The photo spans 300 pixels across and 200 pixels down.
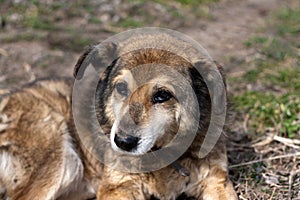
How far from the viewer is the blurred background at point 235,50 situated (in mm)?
5004

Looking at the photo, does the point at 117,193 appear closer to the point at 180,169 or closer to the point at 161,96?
the point at 180,169

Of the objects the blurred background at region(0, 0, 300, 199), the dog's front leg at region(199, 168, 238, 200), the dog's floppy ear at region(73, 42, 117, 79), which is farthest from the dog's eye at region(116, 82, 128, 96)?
the blurred background at region(0, 0, 300, 199)

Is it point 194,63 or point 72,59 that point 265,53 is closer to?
point 72,59

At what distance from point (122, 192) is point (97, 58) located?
1196 mm

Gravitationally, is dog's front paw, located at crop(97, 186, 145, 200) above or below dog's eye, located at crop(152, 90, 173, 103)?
below

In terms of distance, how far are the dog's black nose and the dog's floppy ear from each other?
35.8 inches

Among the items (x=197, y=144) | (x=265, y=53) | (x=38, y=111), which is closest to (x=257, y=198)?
(x=197, y=144)

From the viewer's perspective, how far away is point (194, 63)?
14.1ft

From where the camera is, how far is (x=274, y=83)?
6359 mm

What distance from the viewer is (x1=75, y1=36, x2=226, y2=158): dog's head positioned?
12.6 feet

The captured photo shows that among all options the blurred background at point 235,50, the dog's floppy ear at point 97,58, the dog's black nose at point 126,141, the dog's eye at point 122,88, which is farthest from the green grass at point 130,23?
the dog's black nose at point 126,141

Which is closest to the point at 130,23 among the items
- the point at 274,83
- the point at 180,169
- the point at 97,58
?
the point at 274,83

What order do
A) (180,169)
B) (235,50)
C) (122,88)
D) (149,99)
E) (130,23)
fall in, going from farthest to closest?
(130,23) → (235,50) → (180,169) → (122,88) → (149,99)

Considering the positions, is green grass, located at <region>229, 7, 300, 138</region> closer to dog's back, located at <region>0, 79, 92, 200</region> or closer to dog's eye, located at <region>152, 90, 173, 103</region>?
dog's eye, located at <region>152, 90, 173, 103</region>
